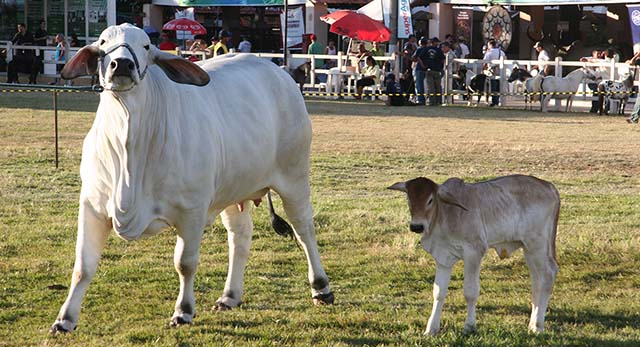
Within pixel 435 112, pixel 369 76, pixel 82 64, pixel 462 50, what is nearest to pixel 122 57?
pixel 82 64

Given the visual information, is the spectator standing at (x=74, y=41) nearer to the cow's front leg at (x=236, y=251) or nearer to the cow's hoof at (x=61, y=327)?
the cow's front leg at (x=236, y=251)

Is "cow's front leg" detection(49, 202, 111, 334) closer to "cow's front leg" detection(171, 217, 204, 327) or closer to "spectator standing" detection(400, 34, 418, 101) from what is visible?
"cow's front leg" detection(171, 217, 204, 327)

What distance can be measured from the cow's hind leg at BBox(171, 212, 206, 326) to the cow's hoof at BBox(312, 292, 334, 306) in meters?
Result: 1.14

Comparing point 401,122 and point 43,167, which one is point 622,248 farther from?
point 401,122

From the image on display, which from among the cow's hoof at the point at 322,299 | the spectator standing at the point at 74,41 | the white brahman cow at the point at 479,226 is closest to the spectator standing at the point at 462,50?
the spectator standing at the point at 74,41

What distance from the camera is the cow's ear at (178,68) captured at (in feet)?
22.7

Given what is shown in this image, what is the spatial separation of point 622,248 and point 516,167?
6.71 m

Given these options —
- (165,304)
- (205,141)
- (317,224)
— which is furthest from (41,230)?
(205,141)

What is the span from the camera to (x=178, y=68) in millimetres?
6930

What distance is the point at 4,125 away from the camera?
2184 centimetres

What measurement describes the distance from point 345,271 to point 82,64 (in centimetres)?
329

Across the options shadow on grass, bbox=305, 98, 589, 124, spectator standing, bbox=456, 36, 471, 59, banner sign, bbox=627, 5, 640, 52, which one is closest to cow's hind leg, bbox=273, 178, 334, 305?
shadow on grass, bbox=305, 98, 589, 124

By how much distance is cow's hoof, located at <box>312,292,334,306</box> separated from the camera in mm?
8008

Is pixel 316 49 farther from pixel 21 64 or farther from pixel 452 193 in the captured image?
pixel 452 193
